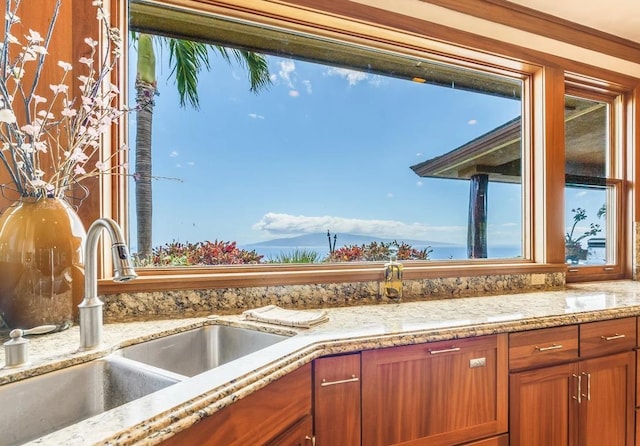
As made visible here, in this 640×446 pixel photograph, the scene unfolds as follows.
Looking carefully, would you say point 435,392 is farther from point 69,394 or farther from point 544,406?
point 69,394

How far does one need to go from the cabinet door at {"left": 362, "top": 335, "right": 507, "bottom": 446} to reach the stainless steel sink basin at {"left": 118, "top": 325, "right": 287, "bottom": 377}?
0.37 meters

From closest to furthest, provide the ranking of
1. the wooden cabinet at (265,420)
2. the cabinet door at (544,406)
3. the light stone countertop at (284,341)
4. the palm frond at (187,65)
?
the light stone countertop at (284,341) < the wooden cabinet at (265,420) < the cabinet door at (544,406) < the palm frond at (187,65)

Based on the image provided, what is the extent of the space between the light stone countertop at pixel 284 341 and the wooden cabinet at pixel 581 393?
0.10 metres

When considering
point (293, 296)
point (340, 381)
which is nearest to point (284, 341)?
point (340, 381)

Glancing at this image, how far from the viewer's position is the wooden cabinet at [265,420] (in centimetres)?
75

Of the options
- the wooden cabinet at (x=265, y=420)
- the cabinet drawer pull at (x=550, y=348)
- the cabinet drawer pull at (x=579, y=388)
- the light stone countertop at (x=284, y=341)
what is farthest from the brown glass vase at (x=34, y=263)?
the cabinet drawer pull at (x=579, y=388)

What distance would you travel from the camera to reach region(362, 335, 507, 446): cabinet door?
1.18 m

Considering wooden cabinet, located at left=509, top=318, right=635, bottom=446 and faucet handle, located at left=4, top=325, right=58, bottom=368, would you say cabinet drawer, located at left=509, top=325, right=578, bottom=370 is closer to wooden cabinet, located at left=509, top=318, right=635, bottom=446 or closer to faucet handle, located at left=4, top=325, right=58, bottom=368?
wooden cabinet, located at left=509, top=318, right=635, bottom=446

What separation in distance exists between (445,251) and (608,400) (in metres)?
0.99

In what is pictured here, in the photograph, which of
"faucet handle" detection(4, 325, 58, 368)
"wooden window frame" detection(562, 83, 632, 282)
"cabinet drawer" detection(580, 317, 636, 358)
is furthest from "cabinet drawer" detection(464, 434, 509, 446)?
"wooden window frame" detection(562, 83, 632, 282)

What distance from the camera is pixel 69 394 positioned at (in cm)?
92

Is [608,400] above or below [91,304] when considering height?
below

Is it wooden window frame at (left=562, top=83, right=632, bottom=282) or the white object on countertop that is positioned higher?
wooden window frame at (left=562, top=83, right=632, bottom=282)

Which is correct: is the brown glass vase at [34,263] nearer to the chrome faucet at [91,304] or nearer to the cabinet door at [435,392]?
the chrome faucet at [91,304]
